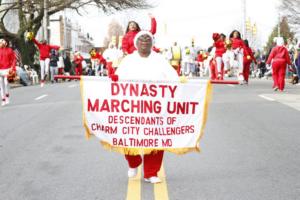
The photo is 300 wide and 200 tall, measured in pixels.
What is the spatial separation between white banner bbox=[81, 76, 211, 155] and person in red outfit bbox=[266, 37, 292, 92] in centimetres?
1519

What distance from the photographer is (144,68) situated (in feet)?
23.1

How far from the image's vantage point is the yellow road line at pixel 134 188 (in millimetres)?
6461

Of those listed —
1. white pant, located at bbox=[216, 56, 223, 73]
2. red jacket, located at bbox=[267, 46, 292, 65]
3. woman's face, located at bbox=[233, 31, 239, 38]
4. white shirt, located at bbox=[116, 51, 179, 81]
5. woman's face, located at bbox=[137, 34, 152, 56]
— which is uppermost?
woman's face, located at bbox=[233, 31, 239, 38]

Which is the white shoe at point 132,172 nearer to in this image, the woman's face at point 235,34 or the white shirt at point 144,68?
the white shirt at point 144,68

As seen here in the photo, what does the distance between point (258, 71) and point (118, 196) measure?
36.0m

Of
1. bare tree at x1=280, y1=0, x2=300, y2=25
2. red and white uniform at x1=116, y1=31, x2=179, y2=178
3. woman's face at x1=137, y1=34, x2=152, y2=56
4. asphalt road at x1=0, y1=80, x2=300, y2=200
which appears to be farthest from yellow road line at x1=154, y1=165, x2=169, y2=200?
bare tree at x1=280, y1=0, x2=300, y2=25

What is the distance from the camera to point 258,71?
4178cm

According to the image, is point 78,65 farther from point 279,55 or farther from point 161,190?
point 161,190

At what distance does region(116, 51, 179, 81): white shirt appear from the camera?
7.04m

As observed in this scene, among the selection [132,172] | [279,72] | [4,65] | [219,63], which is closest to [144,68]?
[132,172]

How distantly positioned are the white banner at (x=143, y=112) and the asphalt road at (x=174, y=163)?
0.42m

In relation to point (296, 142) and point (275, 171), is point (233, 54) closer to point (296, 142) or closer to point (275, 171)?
point (296, 142)

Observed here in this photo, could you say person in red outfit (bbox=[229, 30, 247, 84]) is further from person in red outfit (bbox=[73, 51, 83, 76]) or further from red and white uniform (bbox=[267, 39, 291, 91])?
person in red outfit (bbox=[73, 51, 83, 76])

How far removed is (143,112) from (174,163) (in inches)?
58.4
